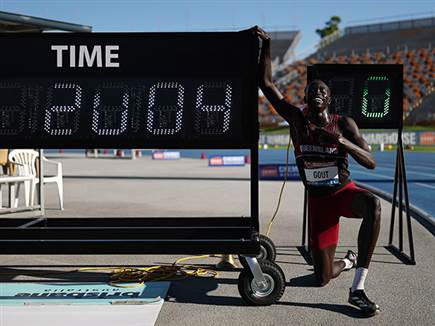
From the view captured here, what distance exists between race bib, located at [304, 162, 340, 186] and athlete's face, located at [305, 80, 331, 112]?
0.51 m

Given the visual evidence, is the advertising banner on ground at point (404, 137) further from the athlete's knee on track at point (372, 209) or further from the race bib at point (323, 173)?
the athlete's knee on track at point (372, 209)

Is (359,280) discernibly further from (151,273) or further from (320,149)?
(151,273)

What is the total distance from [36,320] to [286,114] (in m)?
2.82

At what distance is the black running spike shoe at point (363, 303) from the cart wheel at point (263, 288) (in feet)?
1.99

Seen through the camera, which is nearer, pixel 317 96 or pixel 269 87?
pixel 317 96

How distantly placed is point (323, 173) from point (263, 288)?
1.20 meters

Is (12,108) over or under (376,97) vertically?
under

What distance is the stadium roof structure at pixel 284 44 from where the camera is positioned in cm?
7525

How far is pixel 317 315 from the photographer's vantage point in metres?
4.78

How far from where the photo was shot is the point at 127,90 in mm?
5543

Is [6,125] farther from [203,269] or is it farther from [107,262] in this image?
[203,269]

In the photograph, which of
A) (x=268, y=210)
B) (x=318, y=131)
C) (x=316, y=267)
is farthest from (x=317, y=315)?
(x=268, y=210)

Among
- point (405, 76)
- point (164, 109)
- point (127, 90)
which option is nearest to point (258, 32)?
point (164, 109)

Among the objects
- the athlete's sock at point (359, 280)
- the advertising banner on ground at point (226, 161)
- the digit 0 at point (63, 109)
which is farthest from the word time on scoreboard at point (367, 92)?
the advertising banner on ground at point (226, 161)
